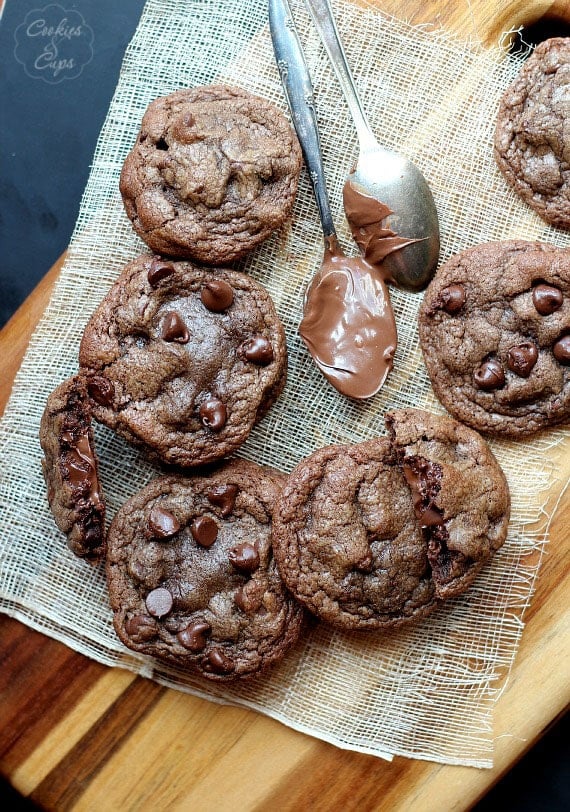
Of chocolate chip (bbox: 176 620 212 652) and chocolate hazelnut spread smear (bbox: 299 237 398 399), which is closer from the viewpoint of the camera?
chocolate chip (bbox: 176 620 212 652)

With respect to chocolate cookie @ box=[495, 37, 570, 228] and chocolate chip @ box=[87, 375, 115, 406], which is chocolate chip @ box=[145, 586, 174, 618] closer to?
chocolate chip @ box=[87, 375, 115, 406]

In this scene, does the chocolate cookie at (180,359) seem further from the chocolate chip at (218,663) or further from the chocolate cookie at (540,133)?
the chocolate cookie at (540,133)

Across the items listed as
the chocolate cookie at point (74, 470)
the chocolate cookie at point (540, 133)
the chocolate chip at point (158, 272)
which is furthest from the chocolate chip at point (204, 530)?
the chocolate cookie at point (540, 133)

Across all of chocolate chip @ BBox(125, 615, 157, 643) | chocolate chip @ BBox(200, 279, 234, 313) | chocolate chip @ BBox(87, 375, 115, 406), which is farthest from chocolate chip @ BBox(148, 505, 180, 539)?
chocolate chip @ BBox(200, 279, 234, 313)

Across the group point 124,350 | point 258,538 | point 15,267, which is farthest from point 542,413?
point 15,267

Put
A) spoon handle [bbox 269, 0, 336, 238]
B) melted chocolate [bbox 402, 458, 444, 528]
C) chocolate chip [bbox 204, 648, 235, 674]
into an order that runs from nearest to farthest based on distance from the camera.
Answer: melted chocolate [bbox 402, 458, 444, 528]
chocolate chip [bbox 204, 648, 235, 674]
spoon handle [bbox 269, 0, 336, 238]

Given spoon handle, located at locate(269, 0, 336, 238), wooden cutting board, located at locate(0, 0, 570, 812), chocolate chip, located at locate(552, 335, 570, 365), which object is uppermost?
spoon handle, located at locate(269, 0, 336, 238)

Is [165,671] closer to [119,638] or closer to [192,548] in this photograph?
[119,638]
